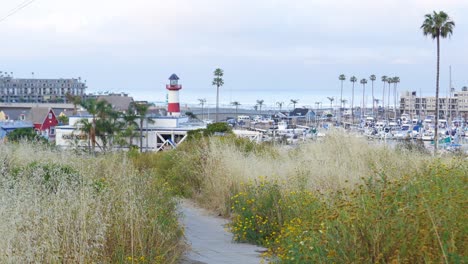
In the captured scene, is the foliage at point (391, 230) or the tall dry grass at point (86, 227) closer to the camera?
the foliage at point (391, 230)

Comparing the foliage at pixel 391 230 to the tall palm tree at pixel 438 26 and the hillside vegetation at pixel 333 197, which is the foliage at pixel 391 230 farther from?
the tall palm tree at pixel 438 26

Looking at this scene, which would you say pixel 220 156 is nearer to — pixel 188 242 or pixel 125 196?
pixel 188 242

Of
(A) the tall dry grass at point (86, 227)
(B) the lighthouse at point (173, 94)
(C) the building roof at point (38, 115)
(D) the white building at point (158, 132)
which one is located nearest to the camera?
(A) the tall dry grass at point (86, 227)

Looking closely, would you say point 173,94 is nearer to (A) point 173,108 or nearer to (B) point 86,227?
(A) point 173,108

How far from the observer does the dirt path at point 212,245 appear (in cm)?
865

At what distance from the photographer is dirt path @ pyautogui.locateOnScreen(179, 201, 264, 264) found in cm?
865

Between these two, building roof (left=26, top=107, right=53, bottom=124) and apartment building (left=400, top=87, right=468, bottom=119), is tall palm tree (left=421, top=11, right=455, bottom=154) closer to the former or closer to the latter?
building roof (left=26, top=107, right=53, bottom=124)

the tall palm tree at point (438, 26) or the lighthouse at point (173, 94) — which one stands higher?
the tall palm tree at point (438, 26)

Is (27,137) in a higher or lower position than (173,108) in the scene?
lower

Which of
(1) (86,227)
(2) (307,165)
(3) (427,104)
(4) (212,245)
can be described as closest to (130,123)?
(2) (307,165)

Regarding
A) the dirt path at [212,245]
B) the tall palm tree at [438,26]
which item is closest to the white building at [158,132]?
the tall palm tree at [438,26]

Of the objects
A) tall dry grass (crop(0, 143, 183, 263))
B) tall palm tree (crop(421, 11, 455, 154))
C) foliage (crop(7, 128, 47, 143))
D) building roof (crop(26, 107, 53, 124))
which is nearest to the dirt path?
tall dry grass (crop(0, 143, 183, 263))

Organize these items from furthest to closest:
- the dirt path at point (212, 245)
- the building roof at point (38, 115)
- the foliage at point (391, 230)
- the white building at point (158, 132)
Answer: the building roof at point (38, 115), the white building at point (158, 132), the dirt path at point (212, 245), the foliage at point (391, 230)

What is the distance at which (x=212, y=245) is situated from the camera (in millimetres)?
9758
